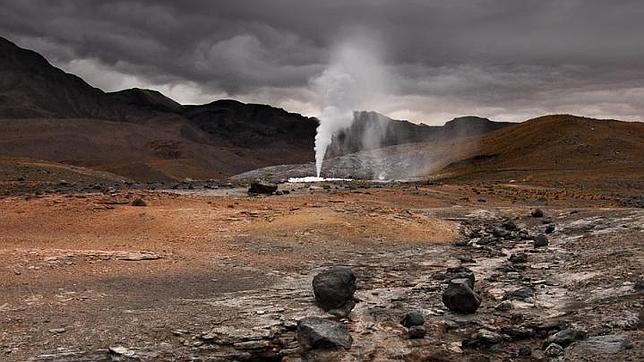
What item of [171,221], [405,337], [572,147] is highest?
[572,147]

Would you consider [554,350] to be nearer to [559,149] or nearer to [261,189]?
[261,189]

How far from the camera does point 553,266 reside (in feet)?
63.0

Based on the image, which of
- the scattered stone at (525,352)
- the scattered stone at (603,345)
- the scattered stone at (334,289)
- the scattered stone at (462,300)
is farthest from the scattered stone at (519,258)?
the scattered stone at (603,345)

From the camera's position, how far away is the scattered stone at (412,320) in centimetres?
1305

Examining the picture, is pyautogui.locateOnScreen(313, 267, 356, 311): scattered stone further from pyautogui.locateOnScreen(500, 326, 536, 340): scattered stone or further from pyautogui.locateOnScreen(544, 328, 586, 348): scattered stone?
pyautogui.locateOnScreen(544, 328, 586, 348): scattered stone

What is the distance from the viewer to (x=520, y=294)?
1521cm

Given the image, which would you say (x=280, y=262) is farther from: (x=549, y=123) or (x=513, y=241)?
(x=549, y=123)

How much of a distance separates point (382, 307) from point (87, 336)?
7.04 metres

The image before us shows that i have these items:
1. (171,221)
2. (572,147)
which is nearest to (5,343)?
(171,221)

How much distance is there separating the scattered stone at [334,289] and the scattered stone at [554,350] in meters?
4.87

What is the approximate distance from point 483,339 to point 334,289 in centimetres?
378

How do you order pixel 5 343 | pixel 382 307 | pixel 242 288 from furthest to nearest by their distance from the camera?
pixel 242 288, pixel 382 307, pixel 5 343

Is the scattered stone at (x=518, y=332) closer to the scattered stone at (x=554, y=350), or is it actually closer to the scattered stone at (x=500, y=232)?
the scattered stone at (x=554, y=350)

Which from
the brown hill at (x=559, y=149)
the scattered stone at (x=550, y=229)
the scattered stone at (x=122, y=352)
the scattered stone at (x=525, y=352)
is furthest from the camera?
the brown hill at (x=559, y=149)
